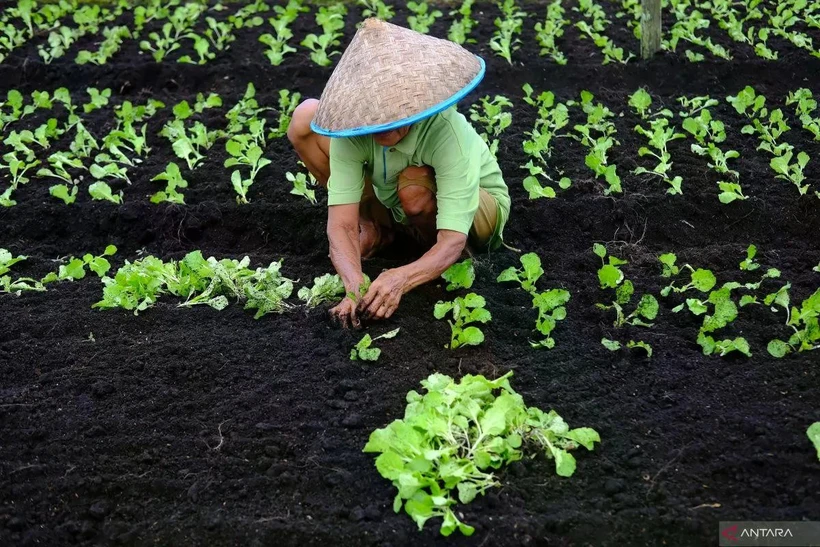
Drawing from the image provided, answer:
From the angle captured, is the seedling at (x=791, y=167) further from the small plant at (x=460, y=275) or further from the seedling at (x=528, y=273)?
the small plant at (x=460, y=275)

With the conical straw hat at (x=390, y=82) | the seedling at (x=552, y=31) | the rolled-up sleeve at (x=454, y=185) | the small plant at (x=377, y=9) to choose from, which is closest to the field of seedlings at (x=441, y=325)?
the seedling at (x=552, y=31)

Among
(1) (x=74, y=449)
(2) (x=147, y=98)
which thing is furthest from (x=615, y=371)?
(2) (x=147, y=98)

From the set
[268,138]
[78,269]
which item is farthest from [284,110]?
[78,269]

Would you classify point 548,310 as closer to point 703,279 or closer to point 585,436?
point 703,279

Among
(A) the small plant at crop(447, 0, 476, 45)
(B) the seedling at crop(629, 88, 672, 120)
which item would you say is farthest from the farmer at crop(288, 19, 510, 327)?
(A) the small plant at crop(447, 0, 476, 45)

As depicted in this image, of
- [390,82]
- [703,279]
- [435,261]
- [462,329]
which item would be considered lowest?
[462,329]

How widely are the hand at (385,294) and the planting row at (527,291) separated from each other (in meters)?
0.08

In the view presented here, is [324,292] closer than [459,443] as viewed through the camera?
No

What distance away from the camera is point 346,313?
3316 millimetres

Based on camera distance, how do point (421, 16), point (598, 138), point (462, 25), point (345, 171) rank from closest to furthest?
point (345, 171) → point (598, 138) → point (462, 25) → point (421, 16)

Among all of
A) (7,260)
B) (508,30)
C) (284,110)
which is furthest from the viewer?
(508,30)

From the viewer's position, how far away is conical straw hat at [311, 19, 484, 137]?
290 centimetres

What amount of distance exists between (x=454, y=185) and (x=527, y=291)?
0.61 meters

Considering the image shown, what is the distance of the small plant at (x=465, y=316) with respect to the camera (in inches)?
125
